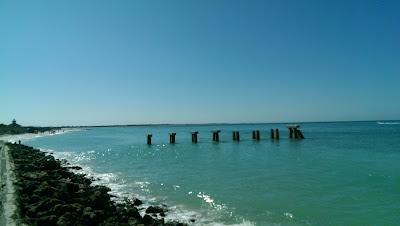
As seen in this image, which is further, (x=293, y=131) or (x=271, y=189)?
(x=293, y=131)

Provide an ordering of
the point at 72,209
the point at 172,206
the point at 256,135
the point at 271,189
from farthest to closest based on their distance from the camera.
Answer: the point at 256,135 → the point at 271,189 → the point at 172,206 → the point at 72,209

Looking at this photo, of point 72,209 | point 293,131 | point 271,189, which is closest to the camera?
point 72,209

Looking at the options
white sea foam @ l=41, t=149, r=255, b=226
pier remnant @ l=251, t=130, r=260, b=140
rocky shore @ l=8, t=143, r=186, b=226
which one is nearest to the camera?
rocky shore @ l=8, t=143, r=186, b=226

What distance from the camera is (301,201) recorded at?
13789 mm

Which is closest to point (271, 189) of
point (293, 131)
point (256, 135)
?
point (256, 135)

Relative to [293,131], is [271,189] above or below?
below

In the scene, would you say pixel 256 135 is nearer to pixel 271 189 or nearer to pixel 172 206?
pixel 271 189

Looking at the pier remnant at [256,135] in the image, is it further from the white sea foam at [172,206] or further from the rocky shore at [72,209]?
the rocky shore at [72,209]

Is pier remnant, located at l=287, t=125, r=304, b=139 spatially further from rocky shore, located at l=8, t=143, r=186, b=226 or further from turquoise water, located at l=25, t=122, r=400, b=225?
rocky shore, located at l=8, t=143, r=186, b=226

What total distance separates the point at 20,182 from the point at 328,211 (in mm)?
12378

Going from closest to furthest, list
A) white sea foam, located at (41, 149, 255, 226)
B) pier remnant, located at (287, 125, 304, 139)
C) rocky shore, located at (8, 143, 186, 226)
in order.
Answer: rocky shore, located at (8, 143, 186, 226) < white sea foam, located at (41, 149, 255, 226) < pier remnant, located at (287, 125, 304, 139)

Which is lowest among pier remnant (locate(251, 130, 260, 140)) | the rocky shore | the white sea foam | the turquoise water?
the white sea foam

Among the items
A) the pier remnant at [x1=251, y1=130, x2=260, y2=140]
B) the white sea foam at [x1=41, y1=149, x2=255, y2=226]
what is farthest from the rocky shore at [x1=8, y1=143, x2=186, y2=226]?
the pier remnant at [x1=251, y1=130, x2=260, y2=140]

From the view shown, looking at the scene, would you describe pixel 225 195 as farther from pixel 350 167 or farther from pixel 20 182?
pixel 350 167
